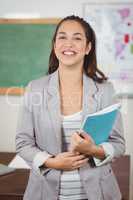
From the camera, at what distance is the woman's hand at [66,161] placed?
73 cm

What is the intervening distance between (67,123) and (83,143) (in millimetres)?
65

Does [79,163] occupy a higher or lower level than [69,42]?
lower

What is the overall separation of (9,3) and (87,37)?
33.3 inches

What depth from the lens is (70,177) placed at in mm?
774

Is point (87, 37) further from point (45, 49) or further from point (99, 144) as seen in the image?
point (45, 49)

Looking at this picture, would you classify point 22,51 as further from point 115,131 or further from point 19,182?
point 115,131

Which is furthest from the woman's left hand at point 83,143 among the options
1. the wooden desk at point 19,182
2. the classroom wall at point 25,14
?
the classroom wall at point 25,14

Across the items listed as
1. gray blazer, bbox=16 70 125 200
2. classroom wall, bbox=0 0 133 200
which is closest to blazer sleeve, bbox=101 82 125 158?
gray blazer, bbox=16 70 125 200

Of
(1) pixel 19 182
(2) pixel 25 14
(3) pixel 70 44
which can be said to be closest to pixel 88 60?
(3) pixel 70 44

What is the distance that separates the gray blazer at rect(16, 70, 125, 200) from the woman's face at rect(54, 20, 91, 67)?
0.04 meters

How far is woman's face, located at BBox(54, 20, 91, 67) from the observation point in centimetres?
76

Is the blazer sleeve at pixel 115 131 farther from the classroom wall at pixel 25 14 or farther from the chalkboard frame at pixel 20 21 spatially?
the chalkboard frame at pixel 20 21

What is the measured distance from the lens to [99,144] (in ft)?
2.44

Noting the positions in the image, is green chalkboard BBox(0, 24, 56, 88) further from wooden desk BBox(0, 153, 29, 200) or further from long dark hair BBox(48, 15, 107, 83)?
long dark hair BBox(48, 15, 107, 83)
